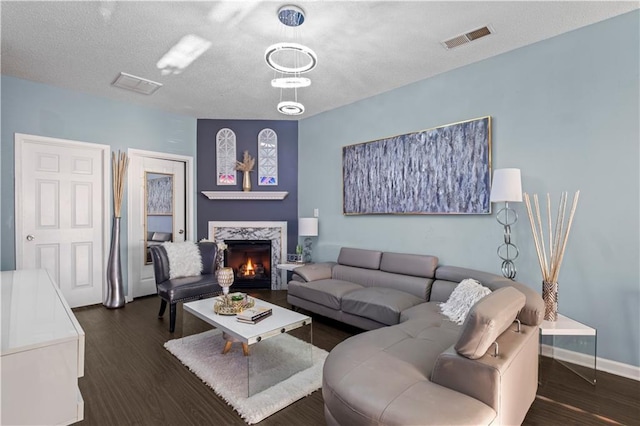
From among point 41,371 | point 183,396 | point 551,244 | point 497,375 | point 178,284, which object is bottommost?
point 183,396

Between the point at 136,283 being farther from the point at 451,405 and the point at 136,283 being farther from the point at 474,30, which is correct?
the point at 474,30

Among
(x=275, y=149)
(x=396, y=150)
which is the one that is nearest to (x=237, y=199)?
(x=275, y=149)

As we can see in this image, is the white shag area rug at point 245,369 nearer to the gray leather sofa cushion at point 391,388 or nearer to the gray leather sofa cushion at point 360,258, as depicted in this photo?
the gray leather sofa cushion at point 391,388

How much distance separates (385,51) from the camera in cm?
305

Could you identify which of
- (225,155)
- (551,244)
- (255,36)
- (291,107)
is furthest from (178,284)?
(551,244)

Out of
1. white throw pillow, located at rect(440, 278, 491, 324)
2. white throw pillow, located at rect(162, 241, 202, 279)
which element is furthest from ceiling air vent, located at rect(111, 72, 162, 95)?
white throw pillow, located at rect(440, 278, 491, 324)

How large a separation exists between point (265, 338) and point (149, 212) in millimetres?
3454

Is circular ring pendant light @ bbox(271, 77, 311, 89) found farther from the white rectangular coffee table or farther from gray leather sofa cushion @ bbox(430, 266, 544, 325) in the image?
gray leather sofa cushion @ bbox(430, 266, 544, 325)

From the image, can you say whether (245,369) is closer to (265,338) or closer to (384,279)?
(265,338)

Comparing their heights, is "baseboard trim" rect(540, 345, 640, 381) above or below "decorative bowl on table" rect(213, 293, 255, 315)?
below

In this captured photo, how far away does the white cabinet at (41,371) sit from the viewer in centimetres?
91

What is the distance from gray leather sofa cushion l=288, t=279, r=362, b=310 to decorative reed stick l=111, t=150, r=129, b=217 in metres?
2.64

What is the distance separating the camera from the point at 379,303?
115 inches

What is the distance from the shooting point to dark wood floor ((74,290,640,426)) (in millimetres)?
1927
